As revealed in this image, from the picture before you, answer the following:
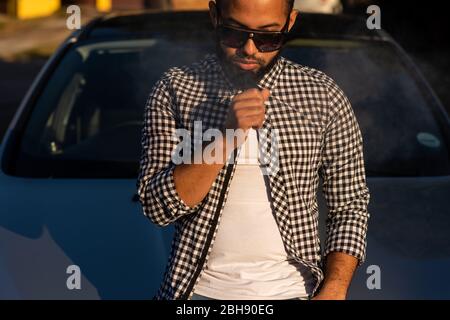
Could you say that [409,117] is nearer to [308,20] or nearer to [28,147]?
[308,20]

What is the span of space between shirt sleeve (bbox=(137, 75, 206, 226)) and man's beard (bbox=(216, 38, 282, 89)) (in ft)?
0.45

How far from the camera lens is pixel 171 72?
2.16 meters

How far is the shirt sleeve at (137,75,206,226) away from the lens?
1.97 metres

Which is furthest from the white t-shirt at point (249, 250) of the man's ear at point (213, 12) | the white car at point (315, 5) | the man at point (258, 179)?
the white car at point (315, 5)

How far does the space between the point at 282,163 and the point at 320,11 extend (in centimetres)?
396

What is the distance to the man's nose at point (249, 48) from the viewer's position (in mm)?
1999

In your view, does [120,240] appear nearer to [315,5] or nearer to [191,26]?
[191,26]

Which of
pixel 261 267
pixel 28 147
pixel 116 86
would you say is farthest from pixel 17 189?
pixel 261 267

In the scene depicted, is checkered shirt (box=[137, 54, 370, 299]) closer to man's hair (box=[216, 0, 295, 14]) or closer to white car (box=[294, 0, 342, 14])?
man's hair (box=[216, 0, 295, 14])

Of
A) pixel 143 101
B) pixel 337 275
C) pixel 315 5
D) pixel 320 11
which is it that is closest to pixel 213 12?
pixel 337 275

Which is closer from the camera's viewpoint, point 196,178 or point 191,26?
point 196,178

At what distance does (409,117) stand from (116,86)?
46.5 inches

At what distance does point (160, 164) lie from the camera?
204 cm

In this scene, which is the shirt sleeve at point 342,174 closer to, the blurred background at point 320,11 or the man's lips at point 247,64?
the man's lips at point 247,64
